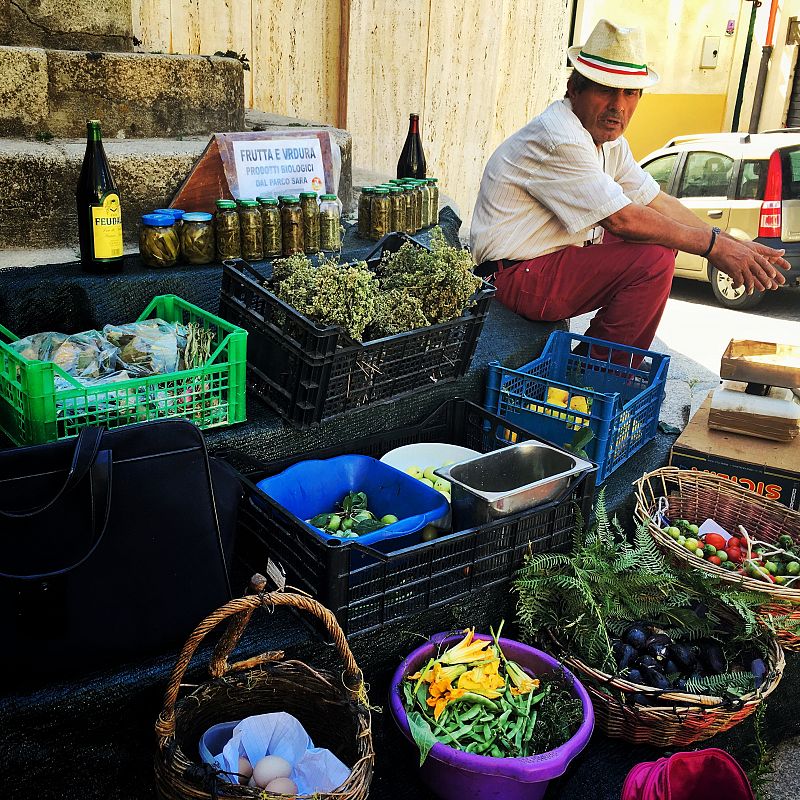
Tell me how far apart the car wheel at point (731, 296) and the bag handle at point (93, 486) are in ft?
25.9

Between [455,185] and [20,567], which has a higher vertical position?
[455,185]

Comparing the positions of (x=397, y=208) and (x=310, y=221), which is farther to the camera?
(x=397, y=208)

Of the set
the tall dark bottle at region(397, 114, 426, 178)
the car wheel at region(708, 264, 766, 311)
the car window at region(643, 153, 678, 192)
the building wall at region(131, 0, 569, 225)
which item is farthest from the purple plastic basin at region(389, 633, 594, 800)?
the car window at region(643, 153, 678, 192)

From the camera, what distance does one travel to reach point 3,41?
385 centimetres

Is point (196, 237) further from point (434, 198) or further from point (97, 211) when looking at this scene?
point (434, 198)

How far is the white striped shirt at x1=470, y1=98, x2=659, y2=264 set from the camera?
395cm

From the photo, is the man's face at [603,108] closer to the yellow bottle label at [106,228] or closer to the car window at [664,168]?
the yellow bottle label at [106,228]

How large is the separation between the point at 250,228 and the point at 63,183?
0.74 m

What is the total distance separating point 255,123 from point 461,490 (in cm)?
316

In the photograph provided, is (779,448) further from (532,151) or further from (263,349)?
(263,349)

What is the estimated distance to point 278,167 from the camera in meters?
3.77

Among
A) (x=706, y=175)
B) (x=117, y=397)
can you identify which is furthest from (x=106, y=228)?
(x=706, y=175)

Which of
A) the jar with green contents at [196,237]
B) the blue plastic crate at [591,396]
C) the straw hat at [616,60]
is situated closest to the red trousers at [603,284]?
the blue plastic crate at [591,396]

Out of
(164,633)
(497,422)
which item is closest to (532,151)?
(497,422)
